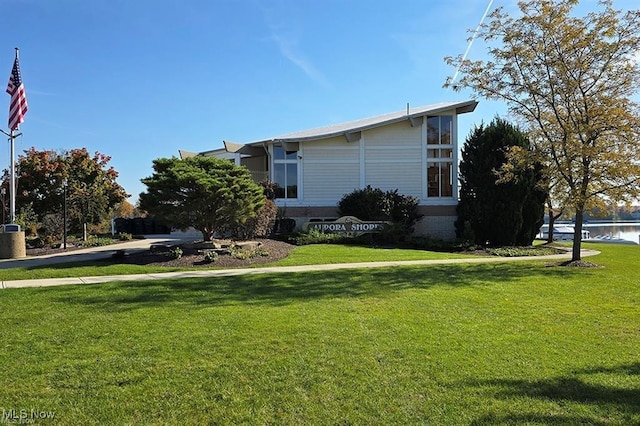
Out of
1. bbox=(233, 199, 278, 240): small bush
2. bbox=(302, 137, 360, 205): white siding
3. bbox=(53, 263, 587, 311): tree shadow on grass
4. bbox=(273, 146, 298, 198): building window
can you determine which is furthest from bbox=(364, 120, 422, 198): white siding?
bbox=(53, 263, 587, 311): tree shadow on grass

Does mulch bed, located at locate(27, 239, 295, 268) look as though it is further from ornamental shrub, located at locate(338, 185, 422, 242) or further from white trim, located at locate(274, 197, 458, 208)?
white trim, located at locate(274, 197, 458, 208)

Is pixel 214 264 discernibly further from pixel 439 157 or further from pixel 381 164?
pixel 439 157

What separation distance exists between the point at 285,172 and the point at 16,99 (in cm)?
1145

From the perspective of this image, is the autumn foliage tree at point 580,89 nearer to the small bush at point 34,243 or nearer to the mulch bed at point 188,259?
the mulch bed at point 188,259

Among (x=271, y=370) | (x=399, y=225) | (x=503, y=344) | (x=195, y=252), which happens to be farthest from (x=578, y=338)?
(x=399, y=225)

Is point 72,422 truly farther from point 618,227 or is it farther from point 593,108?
point 618,227

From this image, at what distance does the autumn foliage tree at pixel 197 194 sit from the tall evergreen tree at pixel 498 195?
1061 cm

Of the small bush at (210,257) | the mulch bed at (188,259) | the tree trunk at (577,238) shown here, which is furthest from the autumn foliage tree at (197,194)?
the tree trunk at (577,238)

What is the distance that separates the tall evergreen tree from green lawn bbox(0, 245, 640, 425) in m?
11.3

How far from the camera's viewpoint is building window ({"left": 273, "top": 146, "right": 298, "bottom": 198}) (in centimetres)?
2308

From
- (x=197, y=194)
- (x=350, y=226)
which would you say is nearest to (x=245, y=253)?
(x=197, y=194)

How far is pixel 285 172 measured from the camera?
23.2 metres

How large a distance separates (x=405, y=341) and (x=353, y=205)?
16.6m

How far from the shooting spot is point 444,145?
23484 millimetres
